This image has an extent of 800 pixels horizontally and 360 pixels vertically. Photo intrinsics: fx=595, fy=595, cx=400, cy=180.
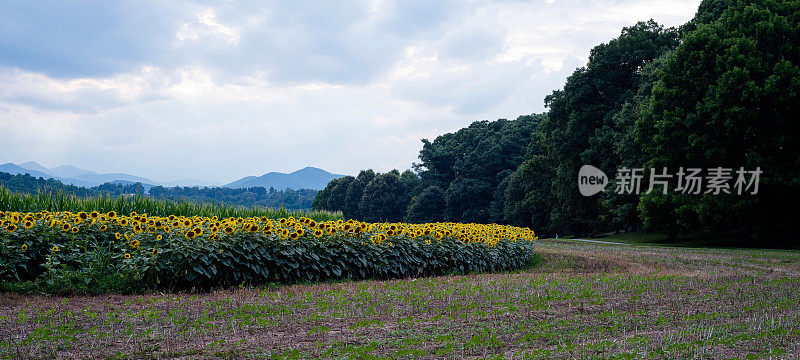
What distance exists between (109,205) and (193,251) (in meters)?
6.10

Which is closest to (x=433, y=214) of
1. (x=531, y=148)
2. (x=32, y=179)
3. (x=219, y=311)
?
(x=531, y=148)

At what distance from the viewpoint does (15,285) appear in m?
7.94

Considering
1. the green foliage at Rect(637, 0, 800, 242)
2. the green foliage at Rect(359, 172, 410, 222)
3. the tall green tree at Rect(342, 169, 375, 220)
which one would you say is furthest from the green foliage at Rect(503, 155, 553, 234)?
the tall green tree at Rect(342, 169, 375, 220)

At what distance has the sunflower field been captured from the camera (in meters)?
8.40

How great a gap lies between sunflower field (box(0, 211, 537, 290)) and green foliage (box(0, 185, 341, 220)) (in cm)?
264

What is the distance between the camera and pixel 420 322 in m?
6.51

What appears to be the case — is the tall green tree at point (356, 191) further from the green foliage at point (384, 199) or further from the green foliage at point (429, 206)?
the green foliage at point (429, 206)

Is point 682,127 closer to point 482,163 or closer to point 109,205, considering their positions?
point 109,205

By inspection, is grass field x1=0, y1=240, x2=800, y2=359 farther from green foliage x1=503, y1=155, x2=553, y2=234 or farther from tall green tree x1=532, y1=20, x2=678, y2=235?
green foliage x1=503, y1=155, x2=553, y2=234

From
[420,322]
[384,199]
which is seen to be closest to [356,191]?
[384,199]

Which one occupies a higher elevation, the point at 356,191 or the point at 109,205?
the point at 356,191

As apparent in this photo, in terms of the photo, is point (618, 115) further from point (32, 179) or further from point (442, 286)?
point (32, 179)

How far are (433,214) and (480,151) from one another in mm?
8346

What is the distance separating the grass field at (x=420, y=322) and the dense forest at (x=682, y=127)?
14745mm
